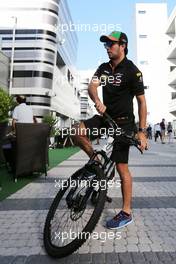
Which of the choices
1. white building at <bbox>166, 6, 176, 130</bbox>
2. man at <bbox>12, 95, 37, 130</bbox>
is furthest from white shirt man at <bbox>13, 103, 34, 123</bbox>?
white building at <bbox>166, 6, 176, 130</bbox>

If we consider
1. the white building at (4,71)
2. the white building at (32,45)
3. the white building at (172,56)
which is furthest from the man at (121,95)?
the white building at (32,45)

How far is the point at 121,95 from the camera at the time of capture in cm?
Answer: 410

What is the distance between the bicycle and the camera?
3186mm

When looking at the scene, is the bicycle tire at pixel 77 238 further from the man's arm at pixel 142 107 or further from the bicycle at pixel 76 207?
the man's arm at pixel 142 107

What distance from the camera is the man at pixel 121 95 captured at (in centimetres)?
398

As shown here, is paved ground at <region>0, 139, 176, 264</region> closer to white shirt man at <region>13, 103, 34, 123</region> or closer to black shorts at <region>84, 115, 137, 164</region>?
black shorts at <region>84, 115, 137, 164</region>

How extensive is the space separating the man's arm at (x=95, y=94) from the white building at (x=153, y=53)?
7293cm

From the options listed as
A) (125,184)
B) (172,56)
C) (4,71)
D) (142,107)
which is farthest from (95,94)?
(4,71)

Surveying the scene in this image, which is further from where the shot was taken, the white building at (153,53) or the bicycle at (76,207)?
the white building at (153,53)

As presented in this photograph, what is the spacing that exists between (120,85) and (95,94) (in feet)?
0.98

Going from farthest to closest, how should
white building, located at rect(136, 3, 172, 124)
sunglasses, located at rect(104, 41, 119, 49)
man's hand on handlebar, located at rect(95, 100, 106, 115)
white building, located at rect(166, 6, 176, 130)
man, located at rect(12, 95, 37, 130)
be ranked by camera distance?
white building, located at rect(136, 3, 172, 124), white building, located at rect(166, 6, 176, 130), man, located at rect(12, 95, 37, 130), sunglasses, located at rect(104, 41, 119, 49), man's hand on handlebar, located at rect(95, 100, 106, 115)

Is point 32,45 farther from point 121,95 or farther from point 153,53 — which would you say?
point 121,95

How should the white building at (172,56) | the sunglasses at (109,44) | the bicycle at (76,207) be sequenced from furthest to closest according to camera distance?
1. the white building at (172,56)
2. the sunglasses at (109,44)
3. the bicycle at (76,207)

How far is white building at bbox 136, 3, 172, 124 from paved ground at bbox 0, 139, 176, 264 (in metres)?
71.3
